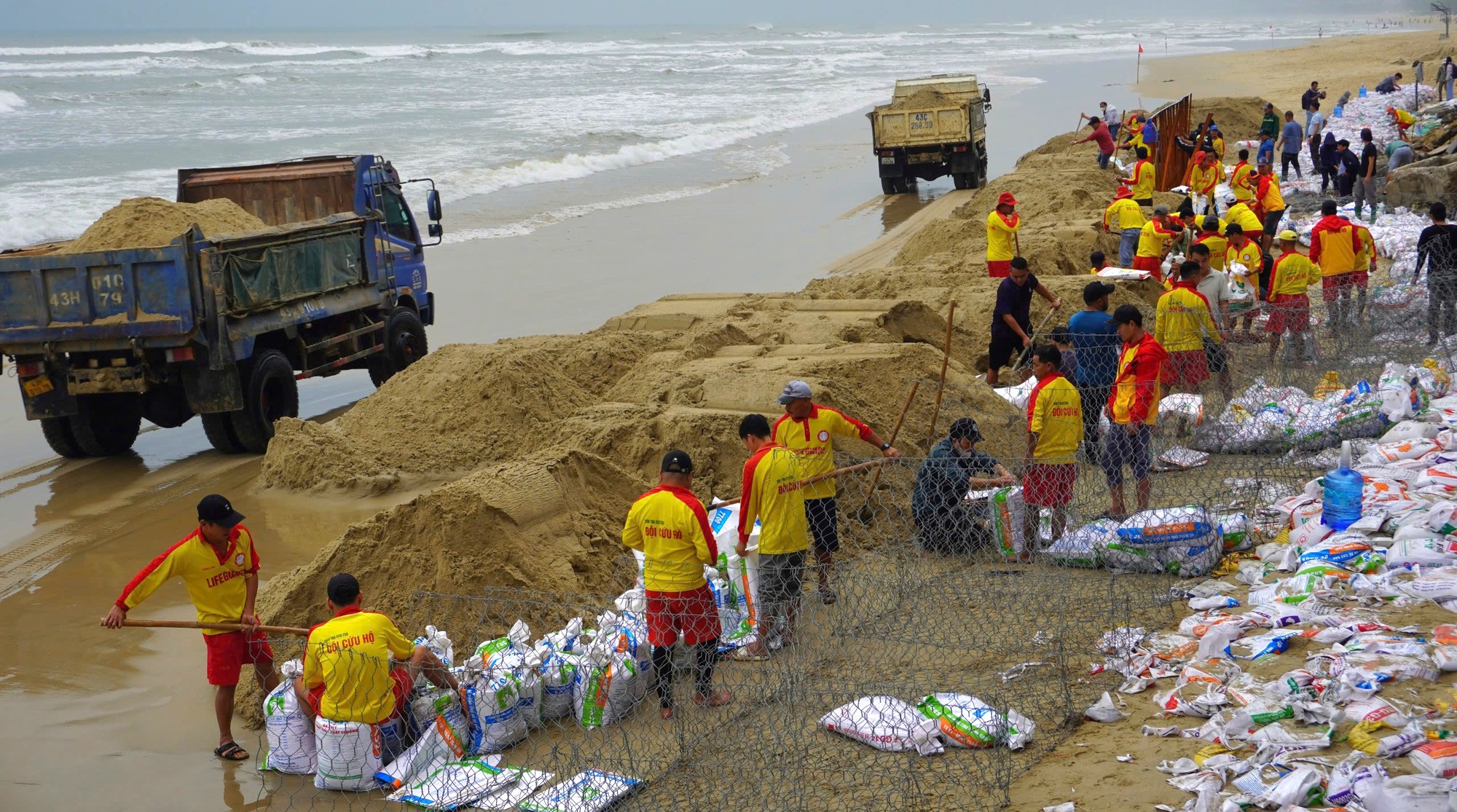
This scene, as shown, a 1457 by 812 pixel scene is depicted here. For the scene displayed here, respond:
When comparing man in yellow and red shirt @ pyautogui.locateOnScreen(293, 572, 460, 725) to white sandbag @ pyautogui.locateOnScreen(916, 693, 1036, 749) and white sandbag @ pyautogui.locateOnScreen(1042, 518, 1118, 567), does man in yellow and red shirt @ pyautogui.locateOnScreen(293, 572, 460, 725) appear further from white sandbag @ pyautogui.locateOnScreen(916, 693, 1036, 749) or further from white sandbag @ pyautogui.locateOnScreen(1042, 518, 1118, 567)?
white sandbag @ pyautogui.locateOnScreen(1042, 518, 1118, 567)

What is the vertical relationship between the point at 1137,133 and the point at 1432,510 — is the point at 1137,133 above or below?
above

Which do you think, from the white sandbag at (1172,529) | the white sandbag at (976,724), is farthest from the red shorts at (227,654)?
the white sandbag at (1172,529)

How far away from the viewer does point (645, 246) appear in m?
21.7

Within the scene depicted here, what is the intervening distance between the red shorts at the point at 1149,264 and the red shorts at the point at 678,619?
27.6ft

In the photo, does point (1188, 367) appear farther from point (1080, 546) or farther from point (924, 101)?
point (924, 101)

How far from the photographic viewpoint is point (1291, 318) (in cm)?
1030

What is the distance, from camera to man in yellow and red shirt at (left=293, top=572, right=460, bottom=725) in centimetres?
560

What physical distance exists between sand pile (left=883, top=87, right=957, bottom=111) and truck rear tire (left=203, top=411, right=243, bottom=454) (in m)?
18.0

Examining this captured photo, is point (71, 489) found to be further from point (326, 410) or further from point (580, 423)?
point (580, 423)

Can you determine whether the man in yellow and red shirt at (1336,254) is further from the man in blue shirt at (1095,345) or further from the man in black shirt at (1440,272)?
the man in blue shirt at (1095,345)

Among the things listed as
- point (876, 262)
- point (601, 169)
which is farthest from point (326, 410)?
point (601, 169)

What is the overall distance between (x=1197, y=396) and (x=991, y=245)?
4.13 metres

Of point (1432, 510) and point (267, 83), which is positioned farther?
point (267, 83)

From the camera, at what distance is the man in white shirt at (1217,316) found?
30.6 feet
